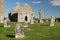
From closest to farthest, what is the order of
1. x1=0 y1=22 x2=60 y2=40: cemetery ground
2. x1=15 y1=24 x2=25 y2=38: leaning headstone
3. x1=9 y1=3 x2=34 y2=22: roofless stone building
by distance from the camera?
1. x1=0 y1=22 x2=60 y2=40: cemetery ground
2. x1=15 y1=24 x2=25 y2=38: leaning headstone
3. x1=9 y1=3 x2=34 y2=22: roofless stone building

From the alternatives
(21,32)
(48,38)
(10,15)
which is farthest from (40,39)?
(10,15)

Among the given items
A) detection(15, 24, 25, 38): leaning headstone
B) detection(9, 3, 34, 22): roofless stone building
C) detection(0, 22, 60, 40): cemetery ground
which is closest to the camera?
detection(0, 22, 60, 40): cemetery ground

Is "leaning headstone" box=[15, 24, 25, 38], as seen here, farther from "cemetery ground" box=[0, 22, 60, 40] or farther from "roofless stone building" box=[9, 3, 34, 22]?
"roofless stone building" box=[9, 3, 34, 22]

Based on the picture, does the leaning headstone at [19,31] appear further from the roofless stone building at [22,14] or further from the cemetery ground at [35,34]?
the roofless stone building at [22,14]

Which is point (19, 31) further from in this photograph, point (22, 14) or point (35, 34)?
point (22, 14)

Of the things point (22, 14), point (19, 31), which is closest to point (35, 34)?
point (19, 31)

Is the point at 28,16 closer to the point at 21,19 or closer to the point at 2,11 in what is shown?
the point at 21,19

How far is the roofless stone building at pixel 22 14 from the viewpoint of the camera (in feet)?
216

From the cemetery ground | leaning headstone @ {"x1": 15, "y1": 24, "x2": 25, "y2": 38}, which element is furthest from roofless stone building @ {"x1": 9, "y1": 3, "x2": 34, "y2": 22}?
leaning headstone @ {"x1": 15, "y1": 24, "x2": 25, "y2": 38}

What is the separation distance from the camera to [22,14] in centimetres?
6638

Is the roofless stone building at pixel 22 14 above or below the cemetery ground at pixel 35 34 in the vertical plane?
above

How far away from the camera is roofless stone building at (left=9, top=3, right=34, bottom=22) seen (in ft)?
216

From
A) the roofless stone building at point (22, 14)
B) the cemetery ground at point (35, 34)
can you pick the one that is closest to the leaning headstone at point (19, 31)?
the cemetery ground at point (35, 34)

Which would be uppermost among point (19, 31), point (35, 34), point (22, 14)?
point (22, 14)
